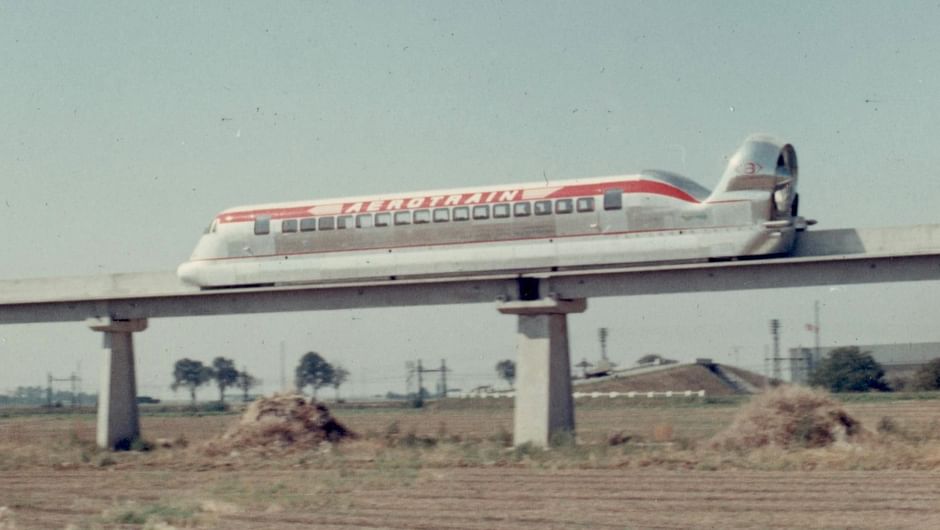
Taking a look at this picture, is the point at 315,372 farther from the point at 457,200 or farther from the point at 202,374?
the point at 457,200

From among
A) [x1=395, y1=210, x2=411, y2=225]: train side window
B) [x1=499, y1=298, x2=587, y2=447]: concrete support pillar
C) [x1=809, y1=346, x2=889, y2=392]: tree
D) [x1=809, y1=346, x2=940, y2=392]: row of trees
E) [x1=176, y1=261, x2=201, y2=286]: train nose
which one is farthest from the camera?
[x1=809, y1=346, x2=889, y2=392]: tree

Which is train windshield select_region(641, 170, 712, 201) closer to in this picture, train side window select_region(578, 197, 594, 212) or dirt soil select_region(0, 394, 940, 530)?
train side window select_region(578, 197, 594, 212)

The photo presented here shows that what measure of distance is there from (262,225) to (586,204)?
12.0m

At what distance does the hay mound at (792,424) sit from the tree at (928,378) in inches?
2514

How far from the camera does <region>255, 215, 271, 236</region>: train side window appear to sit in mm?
41250

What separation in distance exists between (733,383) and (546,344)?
3136 inches

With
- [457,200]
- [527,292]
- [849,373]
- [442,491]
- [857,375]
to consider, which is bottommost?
[442,491]

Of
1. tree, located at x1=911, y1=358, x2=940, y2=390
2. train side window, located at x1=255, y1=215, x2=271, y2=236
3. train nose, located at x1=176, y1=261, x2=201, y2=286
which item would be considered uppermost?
train side window, located at x1=255, y1=215, x2=271, y2=236

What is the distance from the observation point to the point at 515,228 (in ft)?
122

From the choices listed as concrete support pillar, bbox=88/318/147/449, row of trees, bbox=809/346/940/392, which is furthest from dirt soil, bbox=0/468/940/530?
row of trees, bbox=809/346/940/392

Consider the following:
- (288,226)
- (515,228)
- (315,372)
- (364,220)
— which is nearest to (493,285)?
(515,228)

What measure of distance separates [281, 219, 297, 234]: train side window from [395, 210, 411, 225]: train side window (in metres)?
4.01

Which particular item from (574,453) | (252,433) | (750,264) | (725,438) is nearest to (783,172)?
(750,264)

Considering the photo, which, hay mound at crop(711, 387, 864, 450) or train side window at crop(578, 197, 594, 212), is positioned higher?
train side window at crop(578, 197, 594, 212)
